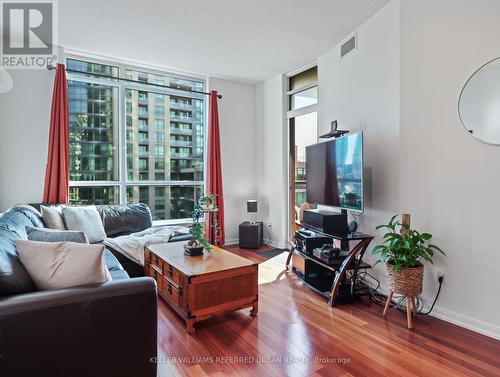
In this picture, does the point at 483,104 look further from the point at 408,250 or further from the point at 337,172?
the point at 337,172

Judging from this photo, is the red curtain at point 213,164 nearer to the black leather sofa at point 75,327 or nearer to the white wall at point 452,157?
the white wall at point 452,157

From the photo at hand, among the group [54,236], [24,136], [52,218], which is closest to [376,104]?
[54,236]

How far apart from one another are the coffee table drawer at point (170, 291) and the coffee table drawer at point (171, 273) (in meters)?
0.04

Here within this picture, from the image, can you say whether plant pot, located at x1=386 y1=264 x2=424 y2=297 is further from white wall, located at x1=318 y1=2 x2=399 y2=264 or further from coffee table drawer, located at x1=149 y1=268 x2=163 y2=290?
coffee table drawer, located at x1=149 y1=268 x2=163 y2=290

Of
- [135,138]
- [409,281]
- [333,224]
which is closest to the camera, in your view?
[409,281]

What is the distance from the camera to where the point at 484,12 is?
223 centimetres

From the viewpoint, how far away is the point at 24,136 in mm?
3854

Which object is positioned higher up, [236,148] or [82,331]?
[236,148]

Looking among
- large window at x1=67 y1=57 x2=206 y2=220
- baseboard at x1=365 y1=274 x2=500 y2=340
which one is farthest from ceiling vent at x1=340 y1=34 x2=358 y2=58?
baseboard at x1=365 y1=274 x2=500 y2=340

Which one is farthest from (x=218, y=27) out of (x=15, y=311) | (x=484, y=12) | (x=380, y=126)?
(x=15, y=311)

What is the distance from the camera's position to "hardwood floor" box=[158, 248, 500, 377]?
74.2 inches

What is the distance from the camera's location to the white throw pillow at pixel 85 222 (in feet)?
11.4

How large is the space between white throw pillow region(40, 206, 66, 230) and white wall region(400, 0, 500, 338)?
3.50m

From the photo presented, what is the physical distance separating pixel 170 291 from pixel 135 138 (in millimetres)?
2831
